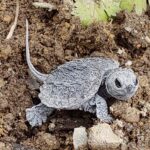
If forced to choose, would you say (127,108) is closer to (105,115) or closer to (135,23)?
(105,115)

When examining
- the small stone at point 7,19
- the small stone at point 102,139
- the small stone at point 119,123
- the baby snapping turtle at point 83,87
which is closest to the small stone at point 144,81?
the baby snapping turtle at point 83,87

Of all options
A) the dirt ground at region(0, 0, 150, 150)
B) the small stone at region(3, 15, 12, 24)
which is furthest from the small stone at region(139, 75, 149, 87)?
the small stone at region(3, 15, 12, 24)

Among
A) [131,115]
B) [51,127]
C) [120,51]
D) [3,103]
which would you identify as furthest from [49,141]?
[120,51]

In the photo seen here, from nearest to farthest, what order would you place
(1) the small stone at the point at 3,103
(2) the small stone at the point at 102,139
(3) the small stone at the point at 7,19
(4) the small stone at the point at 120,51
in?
(2) the small stone at the point at 102,139 < (1) the small stone at the point at 3,103 < (4) the small stone at the point at 120,51 < (3) the small stone at the point at 7,19

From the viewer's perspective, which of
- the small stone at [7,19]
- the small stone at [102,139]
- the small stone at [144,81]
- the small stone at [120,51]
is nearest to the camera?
the small stone at [102,139]

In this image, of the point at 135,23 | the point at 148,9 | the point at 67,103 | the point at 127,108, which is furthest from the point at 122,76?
the point at 148,9

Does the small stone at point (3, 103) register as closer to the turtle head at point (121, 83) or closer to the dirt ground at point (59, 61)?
the dirt ground at point (59, 61)
